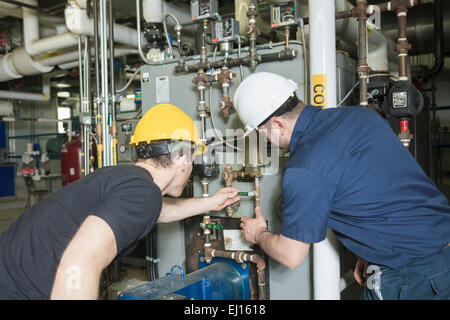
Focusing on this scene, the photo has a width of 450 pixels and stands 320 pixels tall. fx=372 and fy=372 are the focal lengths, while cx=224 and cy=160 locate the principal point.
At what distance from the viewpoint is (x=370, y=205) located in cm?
106

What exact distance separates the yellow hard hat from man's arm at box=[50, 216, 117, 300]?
451 millimetres

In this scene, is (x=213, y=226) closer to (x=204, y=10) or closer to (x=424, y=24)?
(x=204, y=10)

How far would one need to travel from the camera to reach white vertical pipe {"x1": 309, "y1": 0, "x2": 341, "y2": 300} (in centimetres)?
142

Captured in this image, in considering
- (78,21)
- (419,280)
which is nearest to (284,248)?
(419,280)

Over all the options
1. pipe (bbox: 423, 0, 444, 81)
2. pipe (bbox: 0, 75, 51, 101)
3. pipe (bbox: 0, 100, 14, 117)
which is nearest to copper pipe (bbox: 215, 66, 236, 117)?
pipe (bbox: 423, 0, 444, 81)

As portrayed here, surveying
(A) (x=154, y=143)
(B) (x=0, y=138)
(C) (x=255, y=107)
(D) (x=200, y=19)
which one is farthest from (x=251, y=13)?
(B) (x=0, y=138)

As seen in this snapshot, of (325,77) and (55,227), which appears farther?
(325,77)

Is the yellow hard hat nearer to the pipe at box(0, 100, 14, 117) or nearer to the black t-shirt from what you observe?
the black t-shirt

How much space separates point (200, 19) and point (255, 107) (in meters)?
0.76

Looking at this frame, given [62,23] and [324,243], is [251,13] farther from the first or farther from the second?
[62,23]

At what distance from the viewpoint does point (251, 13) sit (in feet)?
5.46

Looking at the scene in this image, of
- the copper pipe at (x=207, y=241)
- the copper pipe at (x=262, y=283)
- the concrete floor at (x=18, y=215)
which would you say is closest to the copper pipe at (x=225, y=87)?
the copper pipe at (x=207, y=241)

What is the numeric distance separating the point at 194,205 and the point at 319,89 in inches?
27.8

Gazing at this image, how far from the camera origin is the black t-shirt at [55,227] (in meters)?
0.91
